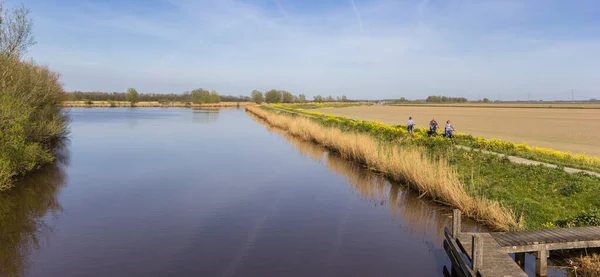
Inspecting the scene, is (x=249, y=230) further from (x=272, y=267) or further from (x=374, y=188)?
(x=374, y=188)

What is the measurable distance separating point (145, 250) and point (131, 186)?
6.37 metres

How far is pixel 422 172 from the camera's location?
12.8 metres

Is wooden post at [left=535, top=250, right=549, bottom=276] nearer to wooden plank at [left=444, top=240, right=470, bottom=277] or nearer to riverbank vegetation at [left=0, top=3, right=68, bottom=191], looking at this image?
wooden plank at [left=444, top=240, right=470, bottom=277]

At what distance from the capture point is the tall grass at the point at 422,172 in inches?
375

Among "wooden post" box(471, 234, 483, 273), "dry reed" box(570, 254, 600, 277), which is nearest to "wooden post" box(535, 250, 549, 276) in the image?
"dry reed" box(570, 254, 600, 277)

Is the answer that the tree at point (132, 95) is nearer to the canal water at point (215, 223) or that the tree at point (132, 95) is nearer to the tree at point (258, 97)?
the tree at point (258, 97)

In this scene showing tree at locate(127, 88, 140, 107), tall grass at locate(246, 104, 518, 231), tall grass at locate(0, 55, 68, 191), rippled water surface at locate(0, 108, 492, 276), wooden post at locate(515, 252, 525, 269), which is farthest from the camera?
tree at locate(127, 88, 140, 107)

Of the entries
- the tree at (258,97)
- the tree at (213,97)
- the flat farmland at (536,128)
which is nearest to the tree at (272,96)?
the tree at (258,97)

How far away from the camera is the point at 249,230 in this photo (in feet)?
31.3

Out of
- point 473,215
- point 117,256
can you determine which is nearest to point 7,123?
point 117,256

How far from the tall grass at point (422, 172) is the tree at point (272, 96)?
11749cm

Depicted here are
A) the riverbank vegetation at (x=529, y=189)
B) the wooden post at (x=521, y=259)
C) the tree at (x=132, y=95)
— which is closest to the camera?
the wooden post at (x=521, y=259)

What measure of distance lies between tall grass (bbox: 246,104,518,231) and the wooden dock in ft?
4.78

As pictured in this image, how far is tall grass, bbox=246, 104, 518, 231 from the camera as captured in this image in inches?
375
